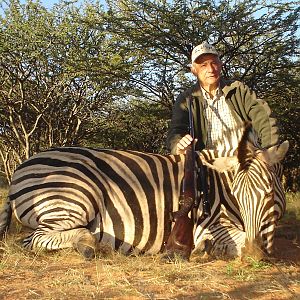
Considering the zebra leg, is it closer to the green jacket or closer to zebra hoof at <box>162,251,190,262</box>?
zebra hoof at <box>162,251,190,262</box>

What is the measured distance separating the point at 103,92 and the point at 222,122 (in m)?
8.74

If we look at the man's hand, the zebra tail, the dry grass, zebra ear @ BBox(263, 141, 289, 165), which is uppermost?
the man's hand

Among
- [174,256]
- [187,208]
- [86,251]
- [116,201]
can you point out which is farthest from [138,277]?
[116,201]

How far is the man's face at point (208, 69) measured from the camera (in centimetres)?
408

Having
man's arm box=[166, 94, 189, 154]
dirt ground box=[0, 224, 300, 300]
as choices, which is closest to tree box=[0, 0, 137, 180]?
man's arm box=[166, 94, 189, 154]

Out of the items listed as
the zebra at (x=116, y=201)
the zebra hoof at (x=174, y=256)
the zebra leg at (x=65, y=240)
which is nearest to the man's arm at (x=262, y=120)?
the zebra at (x=116, y=201)

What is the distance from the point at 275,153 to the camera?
11.1ft

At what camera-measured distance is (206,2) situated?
9719mm

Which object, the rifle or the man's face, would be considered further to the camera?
the man's face

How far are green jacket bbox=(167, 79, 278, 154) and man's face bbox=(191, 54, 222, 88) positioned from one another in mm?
103

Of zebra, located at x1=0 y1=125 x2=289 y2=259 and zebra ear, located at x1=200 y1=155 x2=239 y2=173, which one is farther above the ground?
zebra ear, located at x1=200 y1=155 x2=239 y2=173

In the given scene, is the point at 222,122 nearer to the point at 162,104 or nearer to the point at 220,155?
the point at 220,155

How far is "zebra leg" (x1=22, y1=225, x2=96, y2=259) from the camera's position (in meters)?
3.39

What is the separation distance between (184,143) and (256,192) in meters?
0.80
